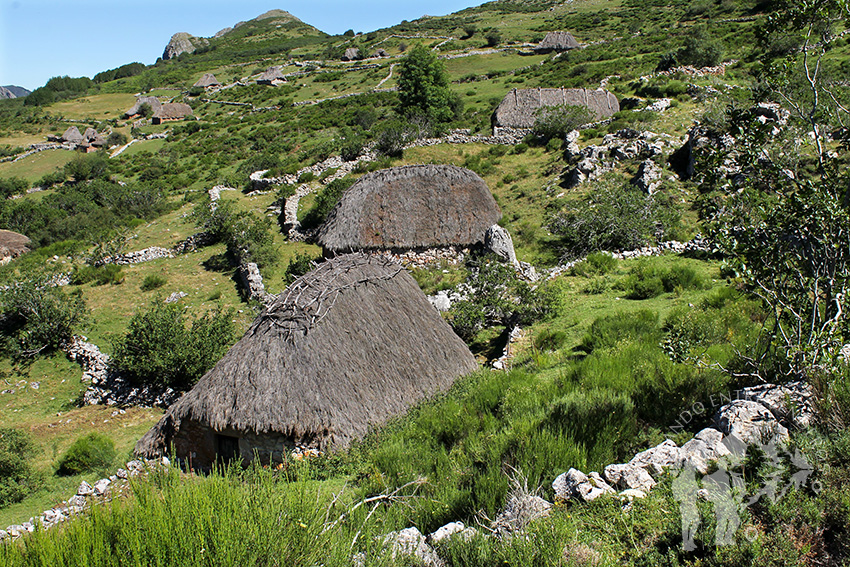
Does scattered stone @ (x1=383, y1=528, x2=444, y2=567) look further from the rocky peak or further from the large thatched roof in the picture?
the rocky peak

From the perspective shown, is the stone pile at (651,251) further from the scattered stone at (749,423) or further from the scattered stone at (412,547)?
the scattered stone at (412,547)

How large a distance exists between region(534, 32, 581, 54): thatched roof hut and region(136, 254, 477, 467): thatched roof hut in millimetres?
59035

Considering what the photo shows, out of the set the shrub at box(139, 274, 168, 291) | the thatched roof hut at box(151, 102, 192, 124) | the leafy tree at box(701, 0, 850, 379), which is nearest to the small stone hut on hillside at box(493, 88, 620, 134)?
the shrub at box(139, 274, 168, 291)

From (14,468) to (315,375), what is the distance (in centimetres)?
552

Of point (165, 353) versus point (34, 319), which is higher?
point (34, 319)

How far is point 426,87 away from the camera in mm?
38219

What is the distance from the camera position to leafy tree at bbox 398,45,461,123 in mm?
37875

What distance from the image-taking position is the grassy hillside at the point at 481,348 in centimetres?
Result: 391

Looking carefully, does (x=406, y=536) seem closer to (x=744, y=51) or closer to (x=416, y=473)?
(x=416, y=473)

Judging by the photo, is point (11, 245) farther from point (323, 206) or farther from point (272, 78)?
point (272, 78)

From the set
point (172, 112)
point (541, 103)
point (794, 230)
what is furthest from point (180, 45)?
point (794, 230)

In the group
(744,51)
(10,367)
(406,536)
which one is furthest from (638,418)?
(744,51)

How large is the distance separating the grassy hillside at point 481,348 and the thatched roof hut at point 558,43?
1238 cm

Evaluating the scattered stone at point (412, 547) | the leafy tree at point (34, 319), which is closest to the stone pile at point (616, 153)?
the leafy tree at point (34, 319)
